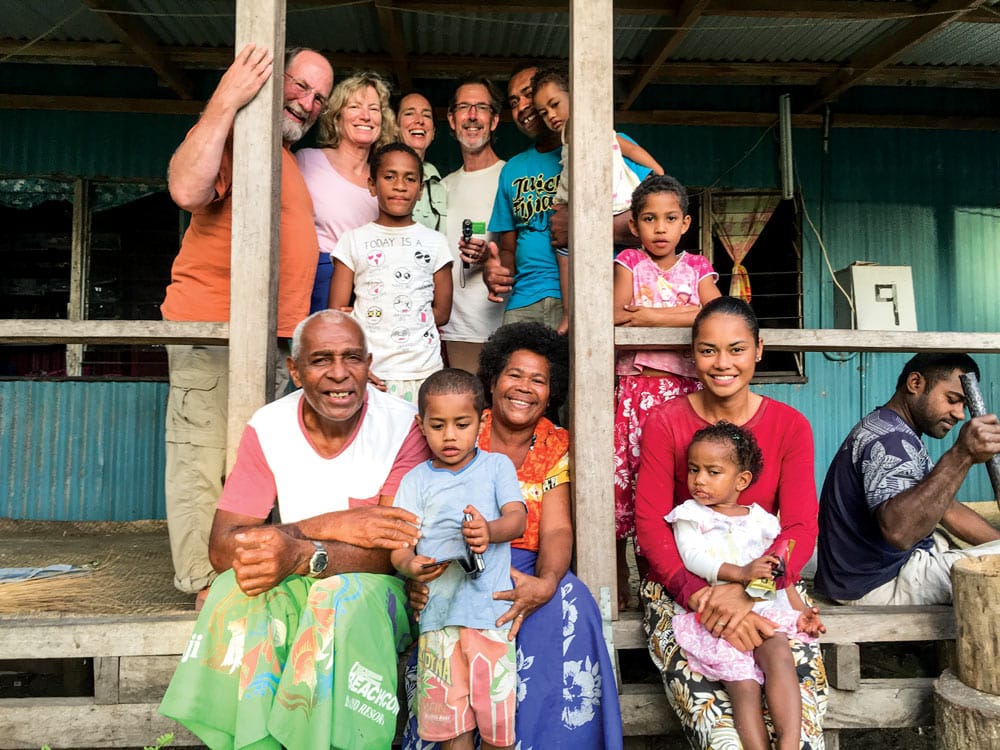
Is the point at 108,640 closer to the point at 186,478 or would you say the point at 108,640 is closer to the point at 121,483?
the point at 186,478

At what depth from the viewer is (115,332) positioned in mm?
2646

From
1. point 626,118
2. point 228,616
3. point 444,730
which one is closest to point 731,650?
point 444,730

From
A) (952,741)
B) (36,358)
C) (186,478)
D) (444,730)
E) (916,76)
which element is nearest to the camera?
(444,730)

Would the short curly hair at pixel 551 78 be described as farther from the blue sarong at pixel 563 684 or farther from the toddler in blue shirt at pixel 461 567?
the blue sarong at pixel 563 684

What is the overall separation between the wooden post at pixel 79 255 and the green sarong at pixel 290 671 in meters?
4.95

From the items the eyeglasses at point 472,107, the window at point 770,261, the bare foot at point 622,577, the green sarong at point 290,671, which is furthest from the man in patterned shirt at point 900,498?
the window at point 770,261

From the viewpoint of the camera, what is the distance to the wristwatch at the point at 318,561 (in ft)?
7.84

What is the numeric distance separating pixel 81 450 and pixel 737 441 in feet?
18.7

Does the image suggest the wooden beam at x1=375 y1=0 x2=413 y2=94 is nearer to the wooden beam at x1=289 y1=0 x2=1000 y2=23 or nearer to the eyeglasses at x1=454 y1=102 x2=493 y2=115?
the wooden beam at x1=289 y1=0 x2=1000 y2=23

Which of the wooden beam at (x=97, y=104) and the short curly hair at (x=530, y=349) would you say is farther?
the wooden beam at (x=97, y=104)

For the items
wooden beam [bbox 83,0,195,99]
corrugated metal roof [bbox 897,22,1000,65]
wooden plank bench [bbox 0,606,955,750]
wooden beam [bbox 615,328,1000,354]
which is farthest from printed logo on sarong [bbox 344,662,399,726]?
corrugated metal roof [bbox 897,22,1000,65]

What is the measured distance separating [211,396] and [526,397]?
3.94ft

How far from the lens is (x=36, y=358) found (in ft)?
22.4

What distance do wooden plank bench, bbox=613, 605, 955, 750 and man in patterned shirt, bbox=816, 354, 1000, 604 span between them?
0.58ft
